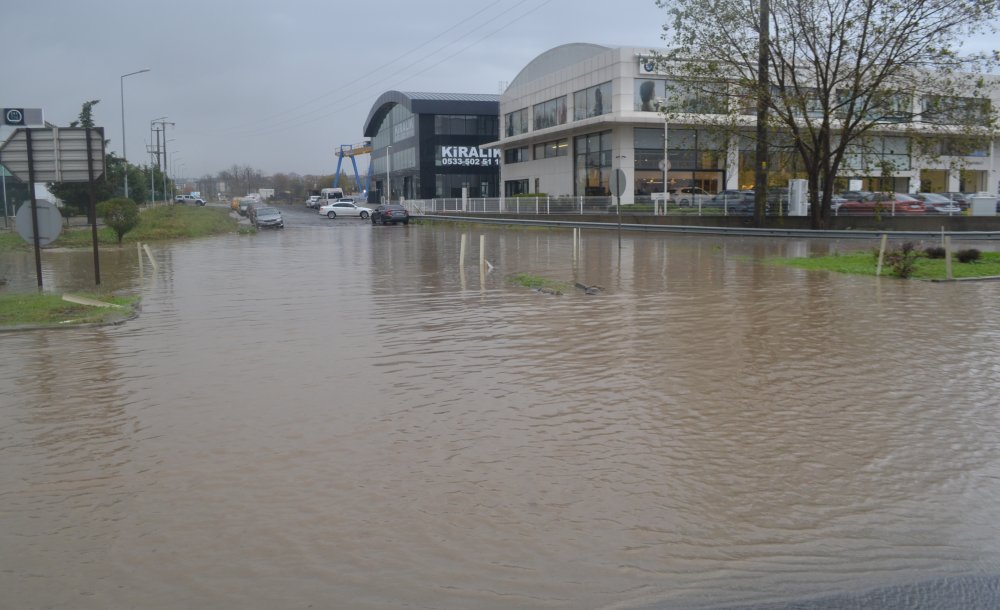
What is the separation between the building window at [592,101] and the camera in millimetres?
58344

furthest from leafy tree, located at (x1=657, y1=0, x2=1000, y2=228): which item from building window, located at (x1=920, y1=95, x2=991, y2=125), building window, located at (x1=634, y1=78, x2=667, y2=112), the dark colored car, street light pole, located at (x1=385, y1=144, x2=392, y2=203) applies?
street light pole, located at (x1=385, y1=144, x2=392, y2=203)

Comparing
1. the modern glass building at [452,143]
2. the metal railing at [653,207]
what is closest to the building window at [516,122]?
the metal railing at [653,207]

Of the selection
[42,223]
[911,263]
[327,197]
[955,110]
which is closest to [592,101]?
[955,110]

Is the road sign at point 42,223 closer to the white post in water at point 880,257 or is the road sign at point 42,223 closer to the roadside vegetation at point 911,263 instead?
the roadside vegetation at point 911,263

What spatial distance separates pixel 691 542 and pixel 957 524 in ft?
5.83

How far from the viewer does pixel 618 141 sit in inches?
2279

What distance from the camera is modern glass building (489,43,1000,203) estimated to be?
56219 millimetres

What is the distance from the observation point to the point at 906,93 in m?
30.8

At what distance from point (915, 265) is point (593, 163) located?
4169 centimetres

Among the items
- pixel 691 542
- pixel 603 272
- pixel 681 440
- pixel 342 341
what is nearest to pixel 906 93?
pixel 603 272

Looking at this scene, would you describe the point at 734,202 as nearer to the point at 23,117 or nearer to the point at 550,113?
the point at 550,113

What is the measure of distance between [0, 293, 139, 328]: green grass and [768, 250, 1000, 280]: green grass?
1674 centimetres

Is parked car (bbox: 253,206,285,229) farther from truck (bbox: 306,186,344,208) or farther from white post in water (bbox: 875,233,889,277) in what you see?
truck (bbox: 306,186,344,208)

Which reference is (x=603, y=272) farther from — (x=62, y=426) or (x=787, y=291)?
(x=62, y=426)
